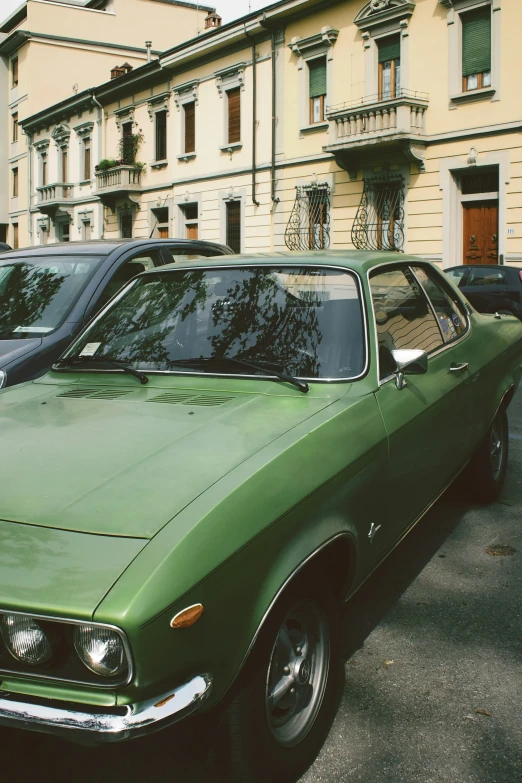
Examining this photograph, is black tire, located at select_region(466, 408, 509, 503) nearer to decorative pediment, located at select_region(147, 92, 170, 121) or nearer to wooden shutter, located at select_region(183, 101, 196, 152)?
wooden shutter, located at select_region(183, 101, 196, 152)

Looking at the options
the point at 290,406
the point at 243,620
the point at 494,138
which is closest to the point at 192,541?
the point at 243,620

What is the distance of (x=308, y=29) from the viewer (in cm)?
2384

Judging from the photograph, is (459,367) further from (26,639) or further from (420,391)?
(26,639)

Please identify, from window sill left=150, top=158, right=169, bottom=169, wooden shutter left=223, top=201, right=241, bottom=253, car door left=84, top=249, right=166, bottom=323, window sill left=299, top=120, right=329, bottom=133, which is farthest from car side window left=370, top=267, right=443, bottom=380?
window sill left=150, top=158, right=169, bottom=169

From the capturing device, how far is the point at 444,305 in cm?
462

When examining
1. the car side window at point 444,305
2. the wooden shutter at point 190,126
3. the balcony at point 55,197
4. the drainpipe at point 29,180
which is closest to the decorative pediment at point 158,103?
the wooden shutter at point 190,126

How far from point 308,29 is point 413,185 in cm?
647

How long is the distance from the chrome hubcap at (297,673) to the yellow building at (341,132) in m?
17.4

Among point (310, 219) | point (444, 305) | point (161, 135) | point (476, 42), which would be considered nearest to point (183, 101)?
point (161, 135)

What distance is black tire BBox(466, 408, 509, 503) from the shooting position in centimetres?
493

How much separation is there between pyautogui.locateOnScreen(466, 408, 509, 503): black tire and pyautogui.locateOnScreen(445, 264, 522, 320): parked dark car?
11422 millimetres

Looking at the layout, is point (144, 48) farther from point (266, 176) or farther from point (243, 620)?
point (243, 620)

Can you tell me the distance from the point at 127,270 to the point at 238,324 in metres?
3.02

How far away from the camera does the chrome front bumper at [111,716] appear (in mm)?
1882
